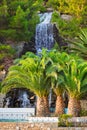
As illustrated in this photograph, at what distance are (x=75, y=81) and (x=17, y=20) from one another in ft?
28.8

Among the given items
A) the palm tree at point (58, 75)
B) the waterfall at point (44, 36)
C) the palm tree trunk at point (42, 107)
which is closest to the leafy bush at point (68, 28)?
the waterfall at point (44, 36)

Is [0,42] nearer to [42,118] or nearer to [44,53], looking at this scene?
[44,53]

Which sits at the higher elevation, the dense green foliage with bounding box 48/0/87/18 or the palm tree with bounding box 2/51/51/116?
the dense green foliage with bounding box 48/0/87/18

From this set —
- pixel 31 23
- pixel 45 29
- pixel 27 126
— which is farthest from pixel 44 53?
pixel 45 29

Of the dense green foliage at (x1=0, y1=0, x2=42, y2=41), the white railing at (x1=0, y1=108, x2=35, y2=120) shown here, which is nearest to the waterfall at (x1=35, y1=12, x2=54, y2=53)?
the dense green foliage at (x1=0, y1=0, x2=42, y2=41)

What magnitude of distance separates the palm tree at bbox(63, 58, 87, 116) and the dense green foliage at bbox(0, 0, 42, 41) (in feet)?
26.4

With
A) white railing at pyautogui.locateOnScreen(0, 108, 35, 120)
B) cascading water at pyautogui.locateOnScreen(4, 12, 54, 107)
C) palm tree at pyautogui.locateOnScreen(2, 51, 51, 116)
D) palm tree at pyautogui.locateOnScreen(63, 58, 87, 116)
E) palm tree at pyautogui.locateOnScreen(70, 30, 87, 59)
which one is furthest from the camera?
cascading water at pyautogui.locateOnScreen(4, 12, 54, 107)

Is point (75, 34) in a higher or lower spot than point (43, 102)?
higher

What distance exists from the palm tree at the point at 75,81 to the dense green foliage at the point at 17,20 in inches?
317

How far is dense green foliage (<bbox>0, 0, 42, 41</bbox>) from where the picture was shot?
24906mm

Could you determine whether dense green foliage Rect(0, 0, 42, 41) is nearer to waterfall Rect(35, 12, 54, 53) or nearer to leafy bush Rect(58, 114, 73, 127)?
waterfall Rect(35, 12, 54, 53)

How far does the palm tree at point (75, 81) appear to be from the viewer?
17312 millimetres

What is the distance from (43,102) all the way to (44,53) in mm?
2113

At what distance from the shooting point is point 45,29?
94.0ft
